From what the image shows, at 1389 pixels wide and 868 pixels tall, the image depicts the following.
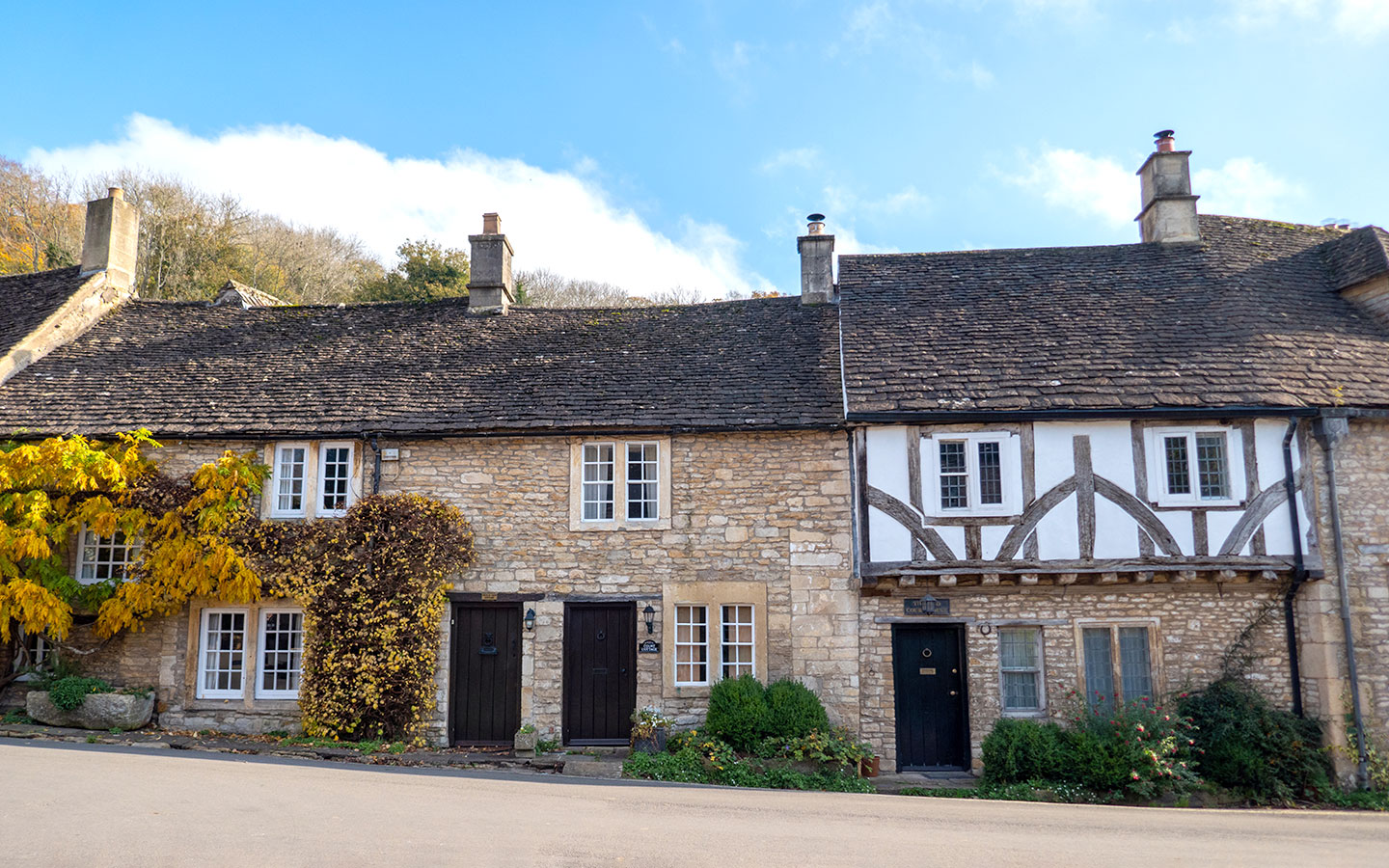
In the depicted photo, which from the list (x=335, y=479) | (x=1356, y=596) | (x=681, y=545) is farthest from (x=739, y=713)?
(x=1356, y=596)

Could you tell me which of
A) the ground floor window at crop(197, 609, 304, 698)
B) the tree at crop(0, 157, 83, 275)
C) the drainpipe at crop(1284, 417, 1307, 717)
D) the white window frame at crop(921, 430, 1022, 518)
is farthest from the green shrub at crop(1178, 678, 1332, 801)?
the tree at crop(0, 157, 83, 275)

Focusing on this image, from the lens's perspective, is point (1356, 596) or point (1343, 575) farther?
point (1356, 596)

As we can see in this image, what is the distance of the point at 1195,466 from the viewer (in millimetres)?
12094

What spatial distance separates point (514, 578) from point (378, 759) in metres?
2.97

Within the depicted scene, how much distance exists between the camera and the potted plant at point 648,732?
11.6 metres

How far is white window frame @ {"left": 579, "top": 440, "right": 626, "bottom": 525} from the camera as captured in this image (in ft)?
42.4

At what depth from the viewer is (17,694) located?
13.2m

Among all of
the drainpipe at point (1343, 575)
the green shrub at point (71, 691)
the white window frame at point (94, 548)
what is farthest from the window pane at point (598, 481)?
the drainpipe at point (1343, 575)

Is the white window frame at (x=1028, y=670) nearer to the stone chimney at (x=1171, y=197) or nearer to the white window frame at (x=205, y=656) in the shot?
the stone chimney at (x=1171, y=197)

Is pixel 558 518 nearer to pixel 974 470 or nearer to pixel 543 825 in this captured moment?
pixel 543 825

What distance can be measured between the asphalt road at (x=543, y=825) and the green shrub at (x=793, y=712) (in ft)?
3.46

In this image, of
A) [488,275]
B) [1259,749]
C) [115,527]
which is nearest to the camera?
[1259,749]

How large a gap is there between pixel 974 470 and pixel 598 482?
549 centimetres

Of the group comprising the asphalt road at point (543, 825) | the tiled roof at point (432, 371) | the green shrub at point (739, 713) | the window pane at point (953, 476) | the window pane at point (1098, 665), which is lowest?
the asphalt road at point (543, 825)
